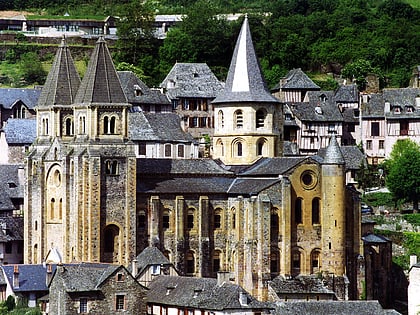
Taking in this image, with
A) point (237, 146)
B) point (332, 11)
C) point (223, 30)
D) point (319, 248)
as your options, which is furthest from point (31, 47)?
point (319, 248)

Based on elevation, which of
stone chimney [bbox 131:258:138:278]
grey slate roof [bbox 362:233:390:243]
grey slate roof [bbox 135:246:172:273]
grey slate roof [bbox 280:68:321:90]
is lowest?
stone chimney [bbox 131:258:138:278]

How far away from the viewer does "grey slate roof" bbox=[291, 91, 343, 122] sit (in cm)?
12088

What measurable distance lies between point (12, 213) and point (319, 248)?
2146 cm

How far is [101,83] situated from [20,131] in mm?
22743

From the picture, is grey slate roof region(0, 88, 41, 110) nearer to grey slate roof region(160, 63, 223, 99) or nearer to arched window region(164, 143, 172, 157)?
grey slate roof region(160, 63, 223, 99)

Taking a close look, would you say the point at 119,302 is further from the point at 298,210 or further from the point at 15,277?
the point at 298,210

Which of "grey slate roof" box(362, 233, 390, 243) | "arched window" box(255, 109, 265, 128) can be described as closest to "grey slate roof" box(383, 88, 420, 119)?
"grey slate roof" box(362, 233, 390, 243)

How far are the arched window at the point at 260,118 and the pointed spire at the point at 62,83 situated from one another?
11.2m

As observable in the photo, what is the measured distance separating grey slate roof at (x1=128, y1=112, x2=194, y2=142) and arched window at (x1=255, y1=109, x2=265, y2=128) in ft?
42.6

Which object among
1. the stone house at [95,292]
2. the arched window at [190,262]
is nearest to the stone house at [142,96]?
the arched window at [190,262]

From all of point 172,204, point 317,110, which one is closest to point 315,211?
point 172,204

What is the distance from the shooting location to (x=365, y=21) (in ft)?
503

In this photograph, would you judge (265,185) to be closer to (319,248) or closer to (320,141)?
(319,248)

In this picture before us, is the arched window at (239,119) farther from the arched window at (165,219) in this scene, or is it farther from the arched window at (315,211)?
the arched window at (165,219)
